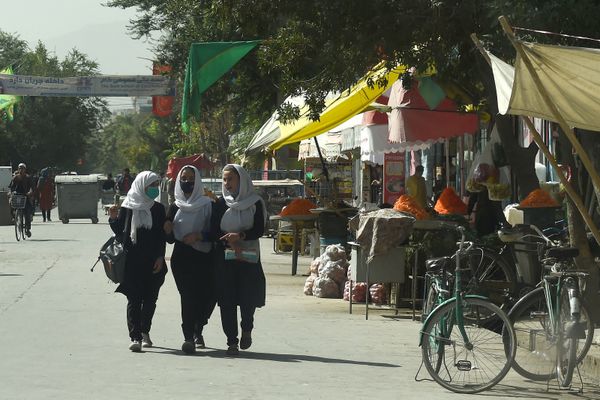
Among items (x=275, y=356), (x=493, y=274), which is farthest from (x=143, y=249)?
(x=493, y=274)

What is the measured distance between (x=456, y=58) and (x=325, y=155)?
17.3 metres

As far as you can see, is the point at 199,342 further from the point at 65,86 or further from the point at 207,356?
the point at 65,86

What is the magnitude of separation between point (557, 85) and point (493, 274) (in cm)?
546

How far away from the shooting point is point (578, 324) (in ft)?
32.4

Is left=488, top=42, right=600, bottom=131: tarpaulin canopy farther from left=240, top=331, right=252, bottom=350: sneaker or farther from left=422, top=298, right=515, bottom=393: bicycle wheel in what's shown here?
left=240, top=331, right=252, bottom=350: sneaker

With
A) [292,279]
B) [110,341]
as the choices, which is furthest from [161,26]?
[110,341]

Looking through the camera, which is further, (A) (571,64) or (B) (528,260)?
(B) (528,260)

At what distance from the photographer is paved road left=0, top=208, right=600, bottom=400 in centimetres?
954

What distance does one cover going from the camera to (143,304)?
12.2 metres

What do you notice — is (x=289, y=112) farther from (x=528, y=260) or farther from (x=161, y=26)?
(x=161, y=26)

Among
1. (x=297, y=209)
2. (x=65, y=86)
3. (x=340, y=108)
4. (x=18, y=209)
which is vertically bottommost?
(x=18, y=209)

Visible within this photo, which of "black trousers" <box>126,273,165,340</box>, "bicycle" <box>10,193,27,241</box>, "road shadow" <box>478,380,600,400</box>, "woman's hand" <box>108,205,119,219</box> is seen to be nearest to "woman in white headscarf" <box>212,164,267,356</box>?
"black trousers" <box>126,273,165,340</box>

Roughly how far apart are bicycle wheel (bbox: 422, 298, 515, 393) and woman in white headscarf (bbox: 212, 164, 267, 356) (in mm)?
2475

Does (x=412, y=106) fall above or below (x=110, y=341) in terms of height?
above
